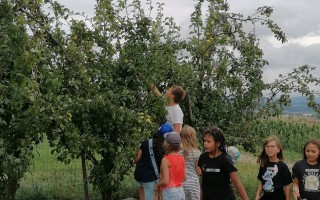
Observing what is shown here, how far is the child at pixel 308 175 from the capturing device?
5285 mm

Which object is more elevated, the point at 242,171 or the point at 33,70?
the point at 33,70

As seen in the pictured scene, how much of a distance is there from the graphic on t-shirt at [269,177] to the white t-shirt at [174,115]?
4.40ft

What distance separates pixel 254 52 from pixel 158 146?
2.91 m

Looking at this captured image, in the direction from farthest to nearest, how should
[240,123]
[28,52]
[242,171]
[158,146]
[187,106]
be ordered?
1. [242,171]
2. [240,123]
3. [187,106]
4. [158,146]
5. [28,52]

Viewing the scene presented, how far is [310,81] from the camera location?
26.3 feet

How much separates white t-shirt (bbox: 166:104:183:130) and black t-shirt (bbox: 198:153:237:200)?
4.87 feet

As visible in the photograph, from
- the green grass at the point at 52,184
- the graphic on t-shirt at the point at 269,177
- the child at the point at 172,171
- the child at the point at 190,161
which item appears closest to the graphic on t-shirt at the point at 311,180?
the graphic on t-shirt at the point at 269,177

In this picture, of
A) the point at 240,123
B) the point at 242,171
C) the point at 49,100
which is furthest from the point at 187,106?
the point at 242,171

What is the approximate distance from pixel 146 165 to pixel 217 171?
1.33 meters

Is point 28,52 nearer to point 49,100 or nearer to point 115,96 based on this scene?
point 49,100

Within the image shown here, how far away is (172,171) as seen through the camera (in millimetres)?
5047

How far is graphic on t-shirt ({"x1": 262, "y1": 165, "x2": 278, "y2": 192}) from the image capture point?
5383 mm

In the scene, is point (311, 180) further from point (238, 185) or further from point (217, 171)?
point (217, 171)

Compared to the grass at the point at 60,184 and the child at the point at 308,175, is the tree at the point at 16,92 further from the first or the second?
the child at the point at 308,175
